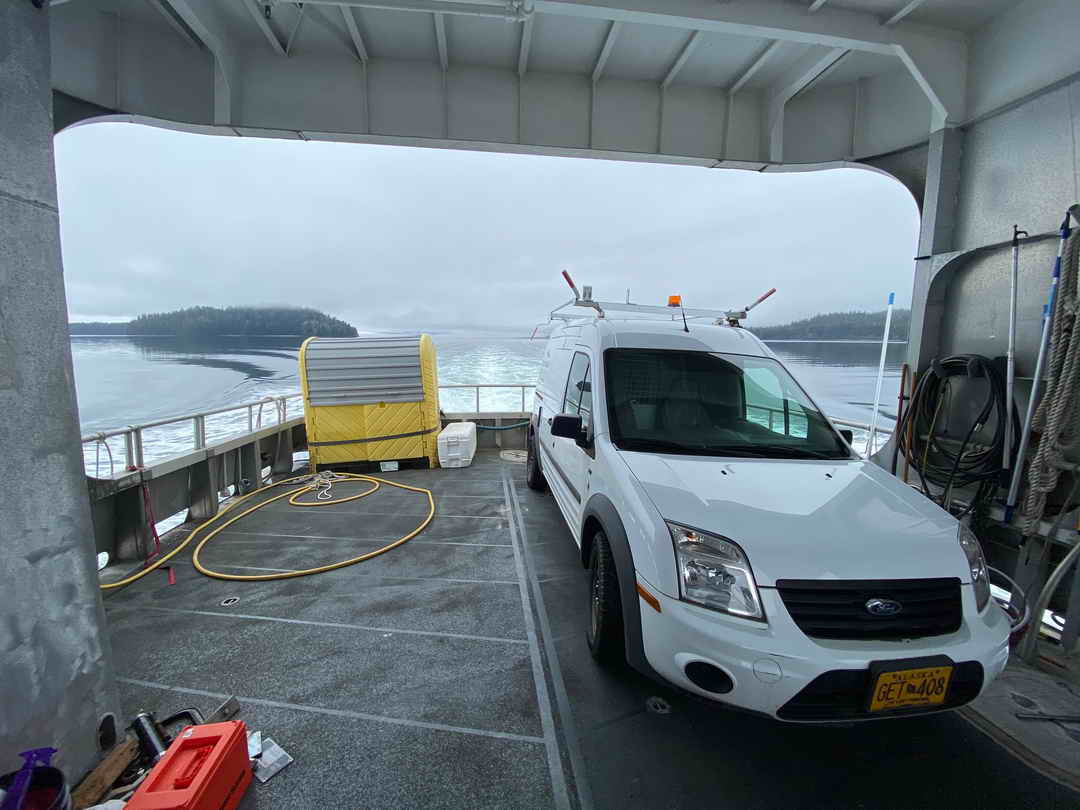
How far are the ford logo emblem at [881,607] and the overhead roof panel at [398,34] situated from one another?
225 inches

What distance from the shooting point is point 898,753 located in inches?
83.7

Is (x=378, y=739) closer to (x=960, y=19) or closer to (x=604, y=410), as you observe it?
(x=604, y=410)

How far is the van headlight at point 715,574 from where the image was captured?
184cm

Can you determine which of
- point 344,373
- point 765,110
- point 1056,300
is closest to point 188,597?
point 344,373

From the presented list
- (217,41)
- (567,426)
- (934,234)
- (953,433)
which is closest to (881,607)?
(567,426)

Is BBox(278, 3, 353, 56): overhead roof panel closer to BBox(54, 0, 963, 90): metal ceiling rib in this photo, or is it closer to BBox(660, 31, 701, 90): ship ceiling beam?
BBox(54, 0, 963, 90): metal ceiling rib

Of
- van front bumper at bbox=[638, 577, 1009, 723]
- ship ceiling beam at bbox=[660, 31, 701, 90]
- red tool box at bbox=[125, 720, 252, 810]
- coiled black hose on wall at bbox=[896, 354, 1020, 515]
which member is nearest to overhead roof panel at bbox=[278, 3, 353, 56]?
ship ceiling beam at bbox=[660, 31, 701, 90]

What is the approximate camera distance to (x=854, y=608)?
182 cm

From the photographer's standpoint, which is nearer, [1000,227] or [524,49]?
[1000,227]

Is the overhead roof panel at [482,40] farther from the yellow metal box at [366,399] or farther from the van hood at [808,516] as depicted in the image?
the van hood at [808,516]

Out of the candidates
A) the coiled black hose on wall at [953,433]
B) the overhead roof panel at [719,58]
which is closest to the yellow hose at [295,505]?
the coiled black hose on wall at [953,433]

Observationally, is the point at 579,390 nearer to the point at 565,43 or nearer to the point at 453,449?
the point at 565,43

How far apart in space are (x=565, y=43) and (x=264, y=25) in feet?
9.59

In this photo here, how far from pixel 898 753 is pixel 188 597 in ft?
14.7
